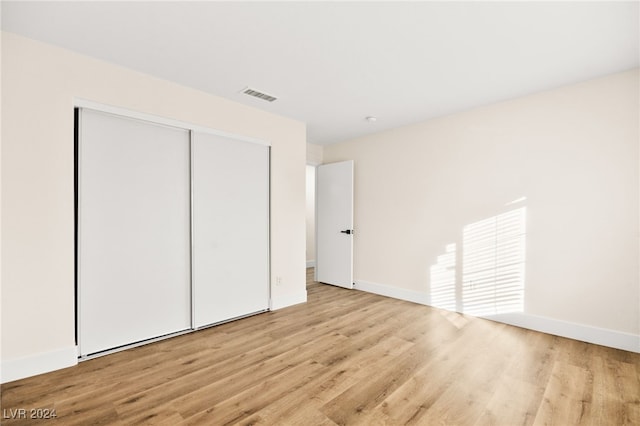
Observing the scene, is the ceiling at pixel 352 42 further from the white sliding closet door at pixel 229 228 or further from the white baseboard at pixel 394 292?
the white baseboard at pixel 394 292

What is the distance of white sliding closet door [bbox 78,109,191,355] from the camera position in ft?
8.26

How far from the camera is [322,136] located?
4.96 metres

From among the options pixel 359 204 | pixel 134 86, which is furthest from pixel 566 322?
pixel 134 86

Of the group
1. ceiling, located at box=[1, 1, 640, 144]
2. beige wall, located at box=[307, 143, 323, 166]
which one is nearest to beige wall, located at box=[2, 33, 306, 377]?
ceiling, located at box=[1, 1, 640, 144]

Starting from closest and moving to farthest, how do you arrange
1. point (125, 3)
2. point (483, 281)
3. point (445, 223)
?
point (125, 3) → point (483, 281) → point (445, 223)

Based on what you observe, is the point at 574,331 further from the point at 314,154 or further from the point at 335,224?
the point at 314,154

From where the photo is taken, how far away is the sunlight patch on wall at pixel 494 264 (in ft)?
10.9

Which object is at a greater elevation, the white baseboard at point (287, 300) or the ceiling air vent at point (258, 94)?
the ceiling air vent at point (258, 94)

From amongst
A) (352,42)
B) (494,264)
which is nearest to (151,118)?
(352,42)

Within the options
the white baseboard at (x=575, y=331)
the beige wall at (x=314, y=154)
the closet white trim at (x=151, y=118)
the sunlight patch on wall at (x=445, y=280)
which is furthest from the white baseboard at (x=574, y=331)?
the closet white trim at (x=151, y=118)

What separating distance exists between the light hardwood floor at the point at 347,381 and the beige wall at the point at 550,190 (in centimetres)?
57

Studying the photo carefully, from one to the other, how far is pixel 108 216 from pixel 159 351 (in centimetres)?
133

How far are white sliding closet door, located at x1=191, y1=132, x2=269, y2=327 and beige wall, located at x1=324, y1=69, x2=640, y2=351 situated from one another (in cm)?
215

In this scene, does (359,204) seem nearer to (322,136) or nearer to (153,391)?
(322,136)
